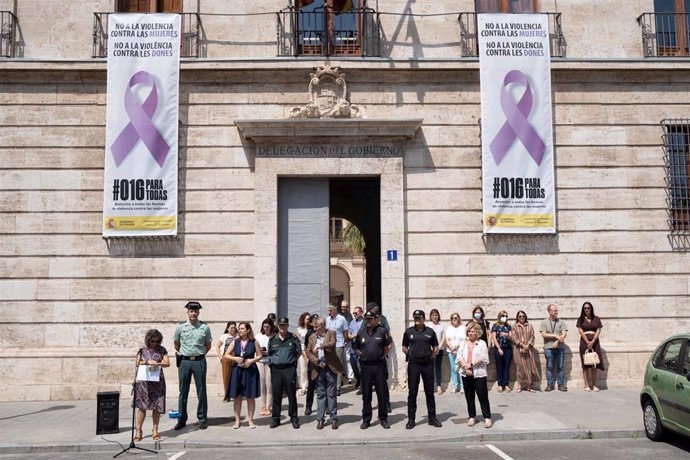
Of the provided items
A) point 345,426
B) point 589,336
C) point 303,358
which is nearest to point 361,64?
point 303,358

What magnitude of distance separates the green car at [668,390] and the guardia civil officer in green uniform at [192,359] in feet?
22.9

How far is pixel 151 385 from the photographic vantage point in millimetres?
10000

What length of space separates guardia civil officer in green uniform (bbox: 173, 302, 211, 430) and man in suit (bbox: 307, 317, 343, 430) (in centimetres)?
183

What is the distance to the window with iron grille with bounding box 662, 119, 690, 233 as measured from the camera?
48.4 feet

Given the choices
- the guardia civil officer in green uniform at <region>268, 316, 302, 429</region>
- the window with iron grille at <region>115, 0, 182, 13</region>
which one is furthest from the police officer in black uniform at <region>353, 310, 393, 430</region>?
the window with iron grille at <region>115, 0, 182, 13</region>

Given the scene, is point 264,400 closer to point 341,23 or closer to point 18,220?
point 18,220

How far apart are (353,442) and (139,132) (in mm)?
8595

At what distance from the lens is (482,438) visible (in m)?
9.95

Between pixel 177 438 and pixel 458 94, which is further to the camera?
pixel 458 94

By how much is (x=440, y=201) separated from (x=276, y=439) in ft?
22.6

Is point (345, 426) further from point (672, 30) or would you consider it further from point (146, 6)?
point (672, 30)

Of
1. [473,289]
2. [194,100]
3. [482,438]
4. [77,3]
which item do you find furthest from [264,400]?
[77,3]

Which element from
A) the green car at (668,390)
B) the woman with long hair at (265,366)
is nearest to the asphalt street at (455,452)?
the green car at (668,390)

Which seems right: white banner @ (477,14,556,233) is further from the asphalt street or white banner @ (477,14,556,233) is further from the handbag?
the asphalt street
